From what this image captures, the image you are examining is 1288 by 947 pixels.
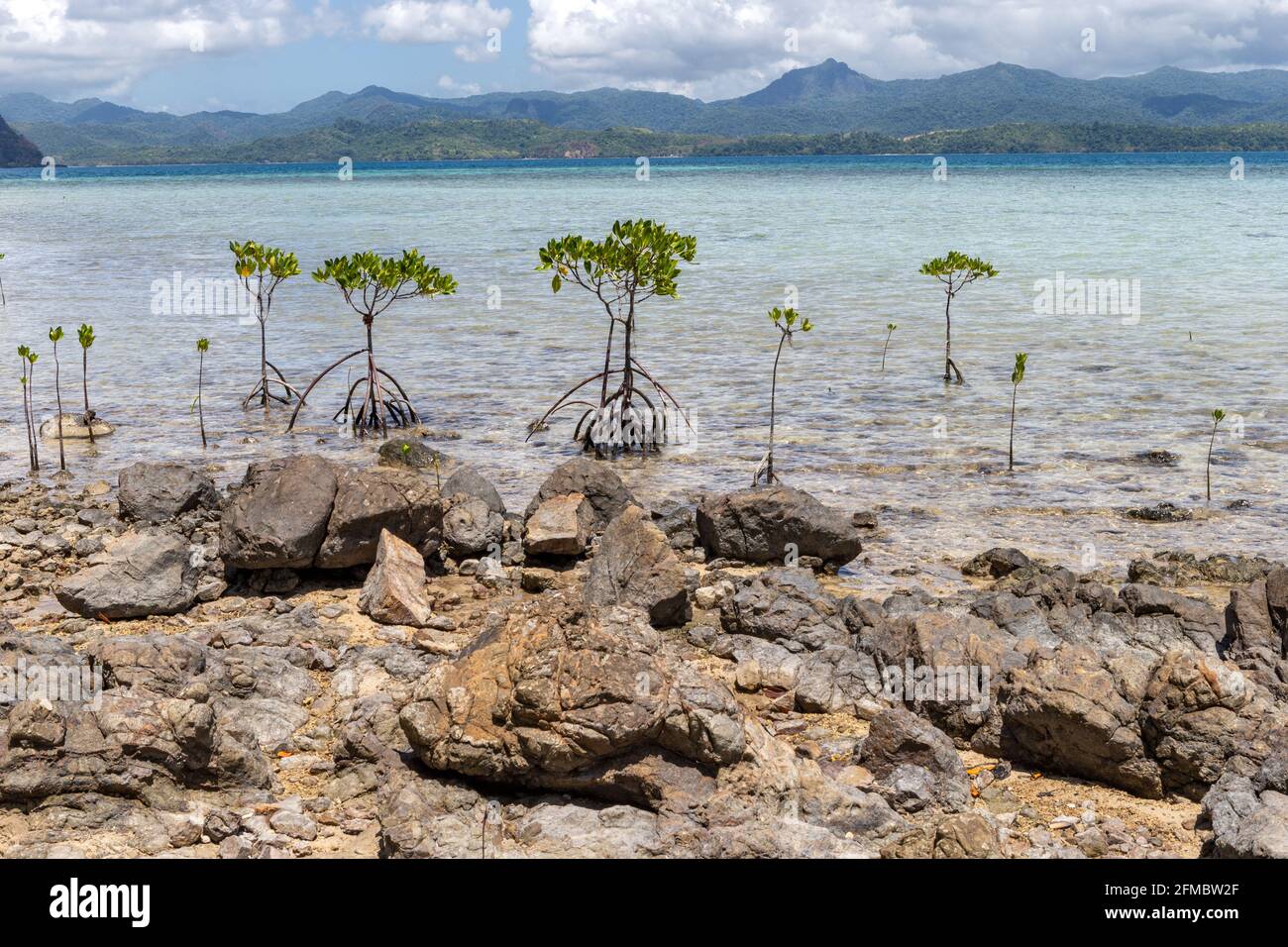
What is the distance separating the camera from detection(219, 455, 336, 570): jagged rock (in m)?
11.4

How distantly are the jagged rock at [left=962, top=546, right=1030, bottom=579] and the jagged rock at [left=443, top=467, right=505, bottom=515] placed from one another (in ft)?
17.3

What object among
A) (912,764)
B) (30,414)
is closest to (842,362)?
(30,414)

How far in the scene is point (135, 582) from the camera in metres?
10.9

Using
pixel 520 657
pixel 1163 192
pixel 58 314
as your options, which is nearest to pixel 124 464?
pixel 520 657

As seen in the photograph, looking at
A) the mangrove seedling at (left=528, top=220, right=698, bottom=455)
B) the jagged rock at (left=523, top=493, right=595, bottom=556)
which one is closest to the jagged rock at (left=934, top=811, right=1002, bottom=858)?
the jagged rock at (left=523, top=493, right=595, bottom=556)

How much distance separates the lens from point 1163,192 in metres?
85.9

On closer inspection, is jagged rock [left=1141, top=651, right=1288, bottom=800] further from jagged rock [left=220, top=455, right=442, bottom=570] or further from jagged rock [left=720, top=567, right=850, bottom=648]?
jagged rock [left=220, top=455, right=442, bottom=570]

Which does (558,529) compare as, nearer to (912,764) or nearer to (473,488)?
(473,488)

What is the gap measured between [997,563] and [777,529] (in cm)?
231

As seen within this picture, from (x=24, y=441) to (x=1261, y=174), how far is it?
388 ft

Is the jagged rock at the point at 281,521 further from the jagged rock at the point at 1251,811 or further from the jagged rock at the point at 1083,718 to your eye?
the jagged rock at the point at 1251,811

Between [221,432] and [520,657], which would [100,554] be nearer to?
[520,657]

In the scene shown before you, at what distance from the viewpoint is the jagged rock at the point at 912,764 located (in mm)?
7488
